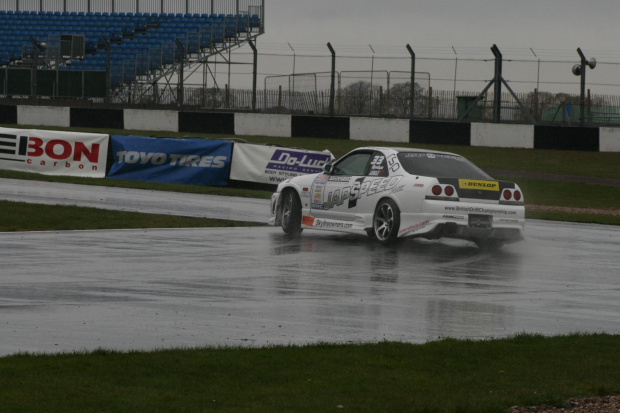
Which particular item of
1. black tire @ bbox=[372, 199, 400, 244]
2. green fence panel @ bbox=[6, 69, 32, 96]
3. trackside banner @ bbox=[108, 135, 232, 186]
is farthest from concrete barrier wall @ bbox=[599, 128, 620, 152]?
green fence panel @ bbox=[6, 69, 32, 96]

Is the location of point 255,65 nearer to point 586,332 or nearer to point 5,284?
point 5,284

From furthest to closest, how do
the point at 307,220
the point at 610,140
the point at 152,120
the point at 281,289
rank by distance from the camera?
the point at 152,120 → the point at 610,140 → the point at 307,220 → the point at 281,289

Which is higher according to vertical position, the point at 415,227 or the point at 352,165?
the point at 352,165

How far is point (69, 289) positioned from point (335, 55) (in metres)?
23.5

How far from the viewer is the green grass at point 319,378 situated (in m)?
5.78

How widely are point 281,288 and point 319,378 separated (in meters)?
4.14

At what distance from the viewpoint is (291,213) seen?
1596 cm

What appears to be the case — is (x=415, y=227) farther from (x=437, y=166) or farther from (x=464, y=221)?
(x=437, y=166)

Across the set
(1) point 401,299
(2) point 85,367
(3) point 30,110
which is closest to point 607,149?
(3) point 30,110

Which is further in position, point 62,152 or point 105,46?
point 105,46

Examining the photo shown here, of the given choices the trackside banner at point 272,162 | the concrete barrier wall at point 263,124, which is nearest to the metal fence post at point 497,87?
the concrete barrier wall at point 263,124

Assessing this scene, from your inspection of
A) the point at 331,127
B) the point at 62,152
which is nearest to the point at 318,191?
the point at 62,152

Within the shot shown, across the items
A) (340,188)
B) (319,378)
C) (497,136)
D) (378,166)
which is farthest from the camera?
(497,136)

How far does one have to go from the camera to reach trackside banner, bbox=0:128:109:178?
26.1 metres
